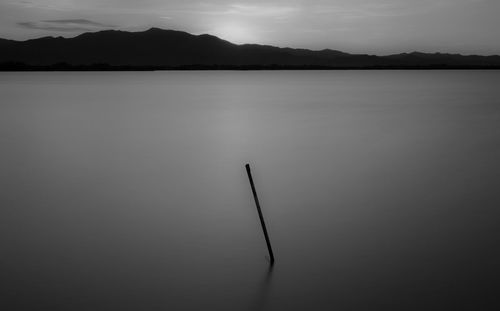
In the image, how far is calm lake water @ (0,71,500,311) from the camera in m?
6.73

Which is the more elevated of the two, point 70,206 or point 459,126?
point 70,206

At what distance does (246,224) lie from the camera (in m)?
10.1

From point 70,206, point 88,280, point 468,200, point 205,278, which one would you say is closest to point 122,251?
point 88,280

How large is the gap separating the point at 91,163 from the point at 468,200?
38.3 ft

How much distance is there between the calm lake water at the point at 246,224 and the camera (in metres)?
6.73

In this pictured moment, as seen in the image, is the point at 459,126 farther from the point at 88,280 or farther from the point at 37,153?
the point at 88,280

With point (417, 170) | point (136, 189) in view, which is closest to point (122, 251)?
point (136, 189)

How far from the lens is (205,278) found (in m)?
7.22

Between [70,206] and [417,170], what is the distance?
33.9 feet

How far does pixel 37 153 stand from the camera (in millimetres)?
18719

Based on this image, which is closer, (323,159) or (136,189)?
(136,189)

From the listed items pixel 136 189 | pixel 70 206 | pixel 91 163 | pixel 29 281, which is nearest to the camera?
pixel 29 281

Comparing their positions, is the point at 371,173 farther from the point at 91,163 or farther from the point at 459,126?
the point at 459,126

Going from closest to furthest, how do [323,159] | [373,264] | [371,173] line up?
[373,264] → [371,173] → [323,159]
